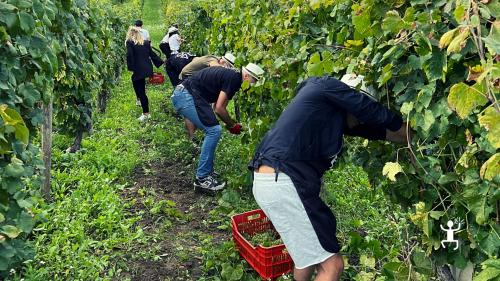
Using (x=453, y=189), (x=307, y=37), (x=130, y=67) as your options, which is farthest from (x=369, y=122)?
(x=130, y=67)

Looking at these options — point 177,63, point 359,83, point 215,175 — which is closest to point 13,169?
point 359,83

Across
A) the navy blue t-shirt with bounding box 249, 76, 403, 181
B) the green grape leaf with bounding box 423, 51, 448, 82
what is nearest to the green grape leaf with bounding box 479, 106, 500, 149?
the green grape leaf with bounding box 423, 51, 448, 82

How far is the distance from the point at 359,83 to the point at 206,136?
318 cm

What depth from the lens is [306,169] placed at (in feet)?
9.40

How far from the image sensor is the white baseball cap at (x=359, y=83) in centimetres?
268

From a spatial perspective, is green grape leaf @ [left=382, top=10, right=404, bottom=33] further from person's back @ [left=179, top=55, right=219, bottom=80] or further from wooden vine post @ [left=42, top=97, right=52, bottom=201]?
person's back @ [left=179, top=55, right=219, bottom=80]

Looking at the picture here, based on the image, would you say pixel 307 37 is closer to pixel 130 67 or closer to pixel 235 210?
pixel 235 210

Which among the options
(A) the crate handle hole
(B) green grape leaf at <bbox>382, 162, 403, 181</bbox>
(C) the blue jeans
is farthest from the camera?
(C) the blue jeans

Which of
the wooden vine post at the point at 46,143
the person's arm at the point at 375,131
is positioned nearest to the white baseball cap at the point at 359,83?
the person's arm at the point at 375,131

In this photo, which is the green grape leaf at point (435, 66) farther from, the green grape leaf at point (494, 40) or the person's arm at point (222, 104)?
the person's arm at point (222, 104)

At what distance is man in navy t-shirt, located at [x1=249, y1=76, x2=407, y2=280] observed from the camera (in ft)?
9.16

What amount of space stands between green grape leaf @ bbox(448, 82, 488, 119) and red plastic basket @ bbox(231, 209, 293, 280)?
6.94ft

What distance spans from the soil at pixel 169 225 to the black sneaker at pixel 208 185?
0.08 metres

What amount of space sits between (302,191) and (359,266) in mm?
1086
